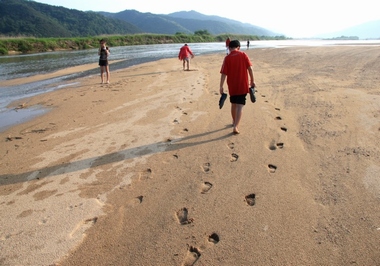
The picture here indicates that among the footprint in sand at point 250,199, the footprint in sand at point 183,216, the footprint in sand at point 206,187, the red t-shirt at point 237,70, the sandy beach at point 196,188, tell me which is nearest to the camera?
the sandy beach at point 196,188

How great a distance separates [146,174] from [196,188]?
2.82 feet

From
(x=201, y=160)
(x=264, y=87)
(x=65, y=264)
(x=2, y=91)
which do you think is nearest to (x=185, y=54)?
(x=264, y=87)

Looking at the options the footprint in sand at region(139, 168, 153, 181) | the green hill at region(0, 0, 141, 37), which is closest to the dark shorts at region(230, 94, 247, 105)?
the footprint in sand at region(139, 168, 153, 181)

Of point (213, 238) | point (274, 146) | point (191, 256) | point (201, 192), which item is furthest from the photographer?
point (274, 146)

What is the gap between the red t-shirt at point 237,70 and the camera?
189 inches

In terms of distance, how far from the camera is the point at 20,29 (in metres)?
84.0

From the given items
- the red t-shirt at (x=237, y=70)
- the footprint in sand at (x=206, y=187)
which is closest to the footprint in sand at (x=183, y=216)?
the footprint in sand at (x=206, y=187)

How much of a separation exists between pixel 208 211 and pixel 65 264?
1498mm

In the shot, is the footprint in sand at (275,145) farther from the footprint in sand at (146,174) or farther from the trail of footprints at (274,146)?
the footprint in sand at (146,174)

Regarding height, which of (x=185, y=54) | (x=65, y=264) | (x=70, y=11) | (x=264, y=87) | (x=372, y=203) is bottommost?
(x=65, y=264)

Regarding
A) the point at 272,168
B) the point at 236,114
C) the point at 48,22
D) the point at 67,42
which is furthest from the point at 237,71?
the point at 48,22

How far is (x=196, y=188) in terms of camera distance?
3395 millimetres

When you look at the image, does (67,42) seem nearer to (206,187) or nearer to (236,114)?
(236,114)

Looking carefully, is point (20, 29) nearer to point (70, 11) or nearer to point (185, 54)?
point (70, 11)
